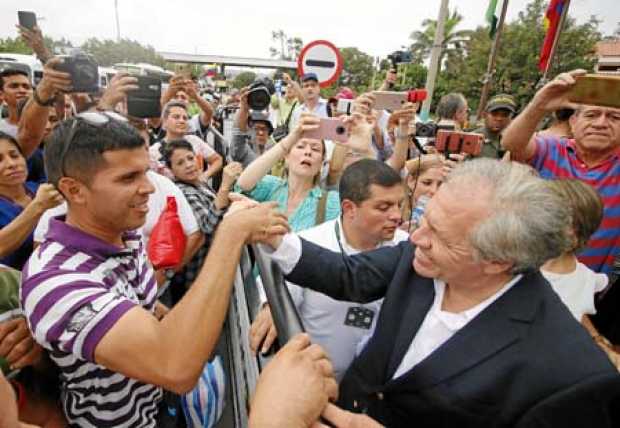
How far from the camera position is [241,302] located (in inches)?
70.4

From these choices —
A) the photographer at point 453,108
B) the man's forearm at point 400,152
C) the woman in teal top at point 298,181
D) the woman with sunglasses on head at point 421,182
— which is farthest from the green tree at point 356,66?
the woman in teal top at point 298,181

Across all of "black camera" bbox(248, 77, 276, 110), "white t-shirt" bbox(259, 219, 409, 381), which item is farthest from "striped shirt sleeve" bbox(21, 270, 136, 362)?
"black camera" bbox(248, 77, 276, 110)

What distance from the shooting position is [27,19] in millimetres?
2807

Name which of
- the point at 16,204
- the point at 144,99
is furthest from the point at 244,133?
the point at 16,204

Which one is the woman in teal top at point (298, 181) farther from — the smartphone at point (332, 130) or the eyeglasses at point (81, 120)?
the eyeglasses at point (81, 120)

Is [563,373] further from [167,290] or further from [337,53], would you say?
[337,53]

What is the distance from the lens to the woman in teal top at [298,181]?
270 cm

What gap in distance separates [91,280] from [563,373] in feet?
4.50

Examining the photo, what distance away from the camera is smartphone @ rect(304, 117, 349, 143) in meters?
2.54

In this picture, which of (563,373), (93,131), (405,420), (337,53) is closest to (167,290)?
(93,131)

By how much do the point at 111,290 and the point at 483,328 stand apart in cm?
119

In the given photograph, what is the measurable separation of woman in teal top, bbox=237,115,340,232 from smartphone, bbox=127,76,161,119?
0.98 meters

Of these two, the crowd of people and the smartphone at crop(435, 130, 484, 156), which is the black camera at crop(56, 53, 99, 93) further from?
the smartphone at crop(435, 130, 484, 156)

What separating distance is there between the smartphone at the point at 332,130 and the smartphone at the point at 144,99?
4.63ft
